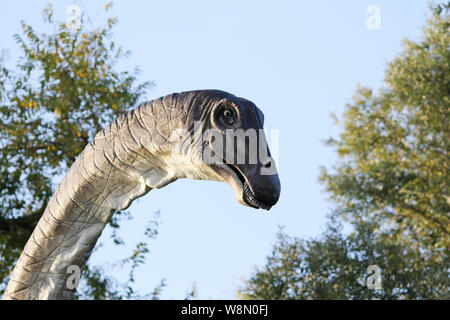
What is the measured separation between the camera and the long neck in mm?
3361

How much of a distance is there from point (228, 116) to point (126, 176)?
72 cm

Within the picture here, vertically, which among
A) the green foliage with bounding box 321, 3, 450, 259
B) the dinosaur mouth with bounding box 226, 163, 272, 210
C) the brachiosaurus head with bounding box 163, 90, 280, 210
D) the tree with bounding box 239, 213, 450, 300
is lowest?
the dinosaur mouth with bounding box 226, 163, 272, 210

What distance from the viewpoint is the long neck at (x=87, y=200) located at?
3361 mm

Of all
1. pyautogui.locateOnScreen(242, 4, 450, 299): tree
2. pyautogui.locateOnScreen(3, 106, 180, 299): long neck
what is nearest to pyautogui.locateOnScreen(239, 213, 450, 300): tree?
pyautogui.locateOnScreen(242, 4, 450, 299): tree

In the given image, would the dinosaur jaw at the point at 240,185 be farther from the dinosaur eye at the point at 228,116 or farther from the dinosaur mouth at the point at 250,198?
the dinosaur eye at the point at 228,116

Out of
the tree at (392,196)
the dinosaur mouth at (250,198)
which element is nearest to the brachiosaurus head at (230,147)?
the dinosaur mouth at (250,198)

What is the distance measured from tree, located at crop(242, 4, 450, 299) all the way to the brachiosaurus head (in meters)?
9.38

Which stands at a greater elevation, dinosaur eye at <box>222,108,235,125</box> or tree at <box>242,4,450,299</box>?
tree at <box>242,4,450,299</box>

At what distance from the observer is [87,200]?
11.6 feet

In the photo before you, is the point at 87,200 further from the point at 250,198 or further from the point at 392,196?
the point at 392,196

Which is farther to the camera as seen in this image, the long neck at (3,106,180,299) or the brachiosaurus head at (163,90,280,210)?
the long neck at (3,106,180,299)

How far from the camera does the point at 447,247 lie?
534 inches

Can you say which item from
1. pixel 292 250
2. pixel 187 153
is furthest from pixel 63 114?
pixel 187 153

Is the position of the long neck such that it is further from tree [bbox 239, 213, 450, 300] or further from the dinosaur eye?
tree [bbox 239, 213, 450, 300]
